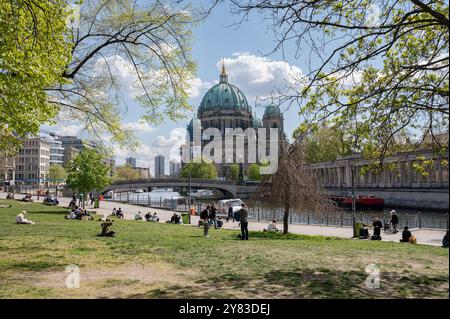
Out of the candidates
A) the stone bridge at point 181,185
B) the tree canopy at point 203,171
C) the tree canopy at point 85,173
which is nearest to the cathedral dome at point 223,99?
the tree canopy at point 203,171

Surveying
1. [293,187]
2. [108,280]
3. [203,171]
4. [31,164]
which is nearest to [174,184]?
[203,171]

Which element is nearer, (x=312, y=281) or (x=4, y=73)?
(x=312, y=281)

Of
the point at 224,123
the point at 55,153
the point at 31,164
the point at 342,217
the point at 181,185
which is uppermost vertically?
the point at 224,123

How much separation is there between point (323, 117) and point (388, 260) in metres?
4.38

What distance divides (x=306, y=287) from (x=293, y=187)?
735 inches

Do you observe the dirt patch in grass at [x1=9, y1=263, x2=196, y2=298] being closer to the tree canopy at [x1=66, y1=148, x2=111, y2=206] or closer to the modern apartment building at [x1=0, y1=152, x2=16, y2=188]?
the tree canopy at [x1=66, y1=148, x2=111, y2=206]

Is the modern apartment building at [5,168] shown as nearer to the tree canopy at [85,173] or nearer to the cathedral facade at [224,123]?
the tree canopy at [85,173]

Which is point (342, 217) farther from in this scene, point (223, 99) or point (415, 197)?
point (223, 99)

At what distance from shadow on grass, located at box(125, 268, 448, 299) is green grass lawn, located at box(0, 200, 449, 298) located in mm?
17

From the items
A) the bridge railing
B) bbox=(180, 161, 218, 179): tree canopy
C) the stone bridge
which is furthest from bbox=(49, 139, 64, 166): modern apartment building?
the bridge railing

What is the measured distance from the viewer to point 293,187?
86.0ft

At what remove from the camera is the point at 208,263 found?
1054 centimetres

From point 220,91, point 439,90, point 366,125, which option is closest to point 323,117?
point 366,125
